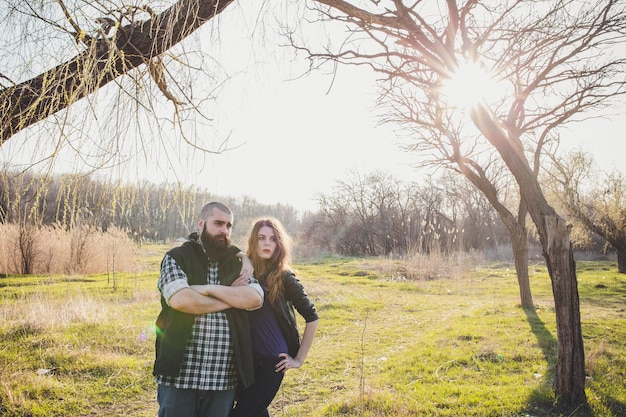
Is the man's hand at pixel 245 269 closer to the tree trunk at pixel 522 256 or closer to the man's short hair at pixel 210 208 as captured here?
the man's short hair at pixel 210 208

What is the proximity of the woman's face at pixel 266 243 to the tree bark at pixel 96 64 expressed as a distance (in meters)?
1.31

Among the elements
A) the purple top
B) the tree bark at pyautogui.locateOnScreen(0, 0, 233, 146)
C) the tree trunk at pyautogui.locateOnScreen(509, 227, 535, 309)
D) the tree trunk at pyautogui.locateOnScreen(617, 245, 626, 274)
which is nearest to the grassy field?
the tree trunk at pyautogui.locateOnScreen(509, 227, 535, 309)

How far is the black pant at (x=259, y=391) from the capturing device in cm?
229

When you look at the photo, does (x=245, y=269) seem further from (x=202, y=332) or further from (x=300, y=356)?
(x=300, y=356)

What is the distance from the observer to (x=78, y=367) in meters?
4.88

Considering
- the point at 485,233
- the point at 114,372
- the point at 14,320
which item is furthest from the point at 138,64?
the point at 485,233

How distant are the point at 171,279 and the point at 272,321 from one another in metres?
0.74

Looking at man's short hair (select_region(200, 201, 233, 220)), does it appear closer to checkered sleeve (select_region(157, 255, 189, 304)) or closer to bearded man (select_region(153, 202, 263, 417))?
bearded man (select_region(153, 202, 263, 417))

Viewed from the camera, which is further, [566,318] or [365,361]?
[365,361]

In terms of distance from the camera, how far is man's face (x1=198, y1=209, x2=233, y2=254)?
2.35 meters

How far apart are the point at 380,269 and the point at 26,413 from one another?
15949 mm

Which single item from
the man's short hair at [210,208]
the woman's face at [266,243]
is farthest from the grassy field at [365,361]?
the man's short hair at [210,208]

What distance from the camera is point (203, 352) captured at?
212cm

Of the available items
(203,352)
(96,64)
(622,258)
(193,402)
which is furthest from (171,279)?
(622,258)
